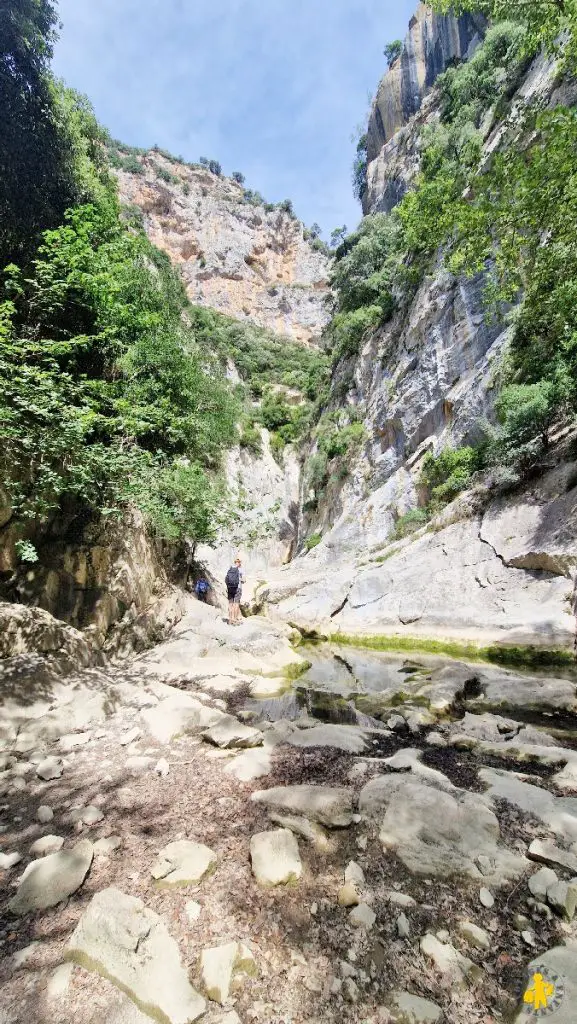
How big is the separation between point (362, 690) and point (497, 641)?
130 inches

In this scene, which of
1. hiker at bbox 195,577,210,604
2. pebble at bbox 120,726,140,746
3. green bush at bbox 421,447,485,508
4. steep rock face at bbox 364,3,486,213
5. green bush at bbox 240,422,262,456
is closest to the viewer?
pebble at bbox 120,726,140,746

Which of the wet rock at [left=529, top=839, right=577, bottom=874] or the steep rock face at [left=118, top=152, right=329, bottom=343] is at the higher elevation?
the steep rock face at [left=118, top=152, right=329, bottom=343]

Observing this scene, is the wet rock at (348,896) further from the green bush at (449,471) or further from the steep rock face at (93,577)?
the green bush at (449,471)

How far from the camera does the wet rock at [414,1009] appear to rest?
150 cm

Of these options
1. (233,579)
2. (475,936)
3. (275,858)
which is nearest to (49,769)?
(275,858)

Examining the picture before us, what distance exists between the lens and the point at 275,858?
7.64ft

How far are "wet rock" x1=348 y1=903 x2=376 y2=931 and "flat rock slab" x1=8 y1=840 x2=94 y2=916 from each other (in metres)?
1.39

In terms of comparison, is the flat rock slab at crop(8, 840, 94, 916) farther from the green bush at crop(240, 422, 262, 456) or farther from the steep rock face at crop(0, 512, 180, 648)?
the green bush at crop(240, 422, 262, 456)

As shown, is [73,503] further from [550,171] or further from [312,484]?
[312,484]

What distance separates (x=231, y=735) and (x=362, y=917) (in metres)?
2.31

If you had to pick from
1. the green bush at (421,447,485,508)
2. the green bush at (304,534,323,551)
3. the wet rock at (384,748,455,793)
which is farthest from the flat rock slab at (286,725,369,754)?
the green bush at (304,534,323,551)

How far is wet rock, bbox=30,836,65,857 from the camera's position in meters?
2.45

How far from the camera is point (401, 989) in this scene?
5.38 feet

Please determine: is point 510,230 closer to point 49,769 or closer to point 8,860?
point 49,769
